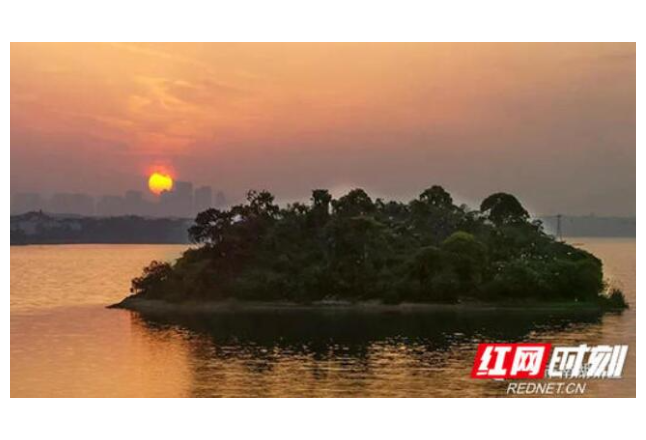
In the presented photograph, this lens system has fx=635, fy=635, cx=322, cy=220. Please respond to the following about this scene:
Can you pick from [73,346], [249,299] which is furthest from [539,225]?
[73,346]

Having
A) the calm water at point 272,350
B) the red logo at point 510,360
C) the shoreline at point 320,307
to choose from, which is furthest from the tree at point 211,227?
the red logo at point 510,360

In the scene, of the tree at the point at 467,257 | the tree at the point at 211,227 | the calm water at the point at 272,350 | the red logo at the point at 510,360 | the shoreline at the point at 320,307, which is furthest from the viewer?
the tree at the point at 211,227

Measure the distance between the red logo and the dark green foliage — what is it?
143 ft

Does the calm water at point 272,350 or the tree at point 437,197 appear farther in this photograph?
the tree at point 437,197

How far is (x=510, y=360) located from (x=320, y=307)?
1764 inches

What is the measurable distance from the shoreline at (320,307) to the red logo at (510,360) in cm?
4225

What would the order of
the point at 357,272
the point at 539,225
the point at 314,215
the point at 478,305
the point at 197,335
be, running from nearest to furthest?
the point at 197,335
the point at 478,305
the point at 357,272
the point at 314,215
the point at 539,225

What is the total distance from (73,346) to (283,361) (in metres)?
13.4

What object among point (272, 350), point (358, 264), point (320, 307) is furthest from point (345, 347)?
Result: point (358, 264)

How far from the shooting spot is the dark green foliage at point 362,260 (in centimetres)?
5425

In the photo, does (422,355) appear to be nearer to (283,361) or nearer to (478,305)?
(283,361)

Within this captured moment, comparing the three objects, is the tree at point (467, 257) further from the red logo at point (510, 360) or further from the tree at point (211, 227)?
the red logo at point (510, 360)

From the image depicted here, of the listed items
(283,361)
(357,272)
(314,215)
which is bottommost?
(283,361)

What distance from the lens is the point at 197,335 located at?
43.8 metres
